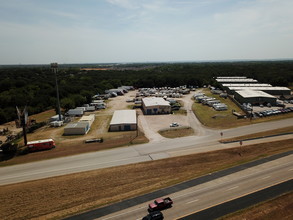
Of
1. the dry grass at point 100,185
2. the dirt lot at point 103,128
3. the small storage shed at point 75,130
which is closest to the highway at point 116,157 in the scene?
the dry grass at point 100,185

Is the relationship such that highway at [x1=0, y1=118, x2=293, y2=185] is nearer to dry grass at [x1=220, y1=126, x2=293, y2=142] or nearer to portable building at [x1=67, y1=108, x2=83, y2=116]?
dry grass at [x1=220, y1=126, x2=293, y2=142]

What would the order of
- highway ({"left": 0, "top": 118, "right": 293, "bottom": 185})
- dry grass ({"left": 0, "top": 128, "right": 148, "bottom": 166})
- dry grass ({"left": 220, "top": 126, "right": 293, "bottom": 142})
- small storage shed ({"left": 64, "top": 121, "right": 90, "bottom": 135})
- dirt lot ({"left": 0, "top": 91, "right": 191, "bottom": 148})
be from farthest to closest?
small storage shed ({"left": 64, "top": 121, "right": 90, "bottom": 135}), dirt lot ({"left": 0, "top": 91, "right": 191, "bottom": 148}), dry grass ({"left": 220, "top": 126, "right": 293, "bottom": 142}), dry grass ({"left": 0, "top": 128, "right": 148, "bottom": 166}), highway ({"left": 0, "top": 118, "right": 293, "bottom": 185})

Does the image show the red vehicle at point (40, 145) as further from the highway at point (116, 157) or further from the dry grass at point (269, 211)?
the dry grass at point (269, 211)

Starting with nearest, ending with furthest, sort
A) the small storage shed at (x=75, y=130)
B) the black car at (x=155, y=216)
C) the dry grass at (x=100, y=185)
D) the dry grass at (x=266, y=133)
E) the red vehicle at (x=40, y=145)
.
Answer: the black car at (x=155, y=216), the dry grass at (x=100, y=185), the red vehicle at (x=40, y=145), the dry grass at (x=266, y=133), the small storage shed at (x=75, y=130)

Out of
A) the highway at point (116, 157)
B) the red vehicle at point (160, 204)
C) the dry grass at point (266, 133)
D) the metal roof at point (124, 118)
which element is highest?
the metal roof at point (124, 118)

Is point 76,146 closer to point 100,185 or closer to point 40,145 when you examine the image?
point 40,145

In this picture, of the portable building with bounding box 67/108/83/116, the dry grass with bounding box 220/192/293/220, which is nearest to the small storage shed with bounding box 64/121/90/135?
the portable building with bounding box 67/108/83/116
